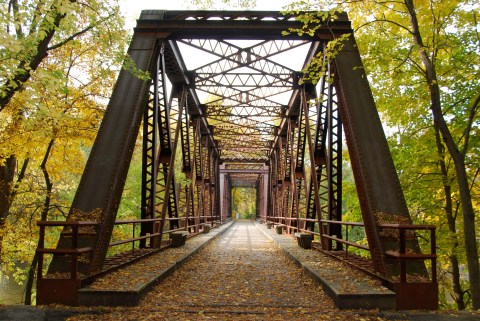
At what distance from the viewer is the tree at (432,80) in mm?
7215

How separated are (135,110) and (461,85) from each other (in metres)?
7.94

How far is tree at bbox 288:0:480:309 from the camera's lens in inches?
284

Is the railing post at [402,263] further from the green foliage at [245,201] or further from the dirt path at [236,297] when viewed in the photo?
the green foliage at [245,201]

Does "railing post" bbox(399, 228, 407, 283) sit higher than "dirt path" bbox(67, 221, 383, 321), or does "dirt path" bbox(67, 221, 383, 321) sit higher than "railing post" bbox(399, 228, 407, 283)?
"railing post" bbox(399, 228, 407, 283)

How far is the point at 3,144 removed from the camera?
31.9 feet

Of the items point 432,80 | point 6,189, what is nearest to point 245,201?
point 6,189

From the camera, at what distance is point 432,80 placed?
677cm

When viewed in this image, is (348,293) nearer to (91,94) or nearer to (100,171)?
(100,171)

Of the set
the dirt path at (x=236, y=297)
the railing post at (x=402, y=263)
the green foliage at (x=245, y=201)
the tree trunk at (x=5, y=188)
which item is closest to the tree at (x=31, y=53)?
the tree trunk at (x=5, y=188)

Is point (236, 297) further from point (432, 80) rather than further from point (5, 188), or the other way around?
point (5, 188)

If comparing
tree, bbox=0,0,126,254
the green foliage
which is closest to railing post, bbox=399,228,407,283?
tree, bbox=0,0,126,254

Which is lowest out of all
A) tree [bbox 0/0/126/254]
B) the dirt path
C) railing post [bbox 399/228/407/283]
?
the dirt path

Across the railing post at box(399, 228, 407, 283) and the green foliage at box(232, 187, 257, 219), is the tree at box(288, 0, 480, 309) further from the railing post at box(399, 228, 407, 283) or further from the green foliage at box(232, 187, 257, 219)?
the green foliage at box(232, 187, 257, 219)

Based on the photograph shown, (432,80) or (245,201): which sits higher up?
(432,80)
